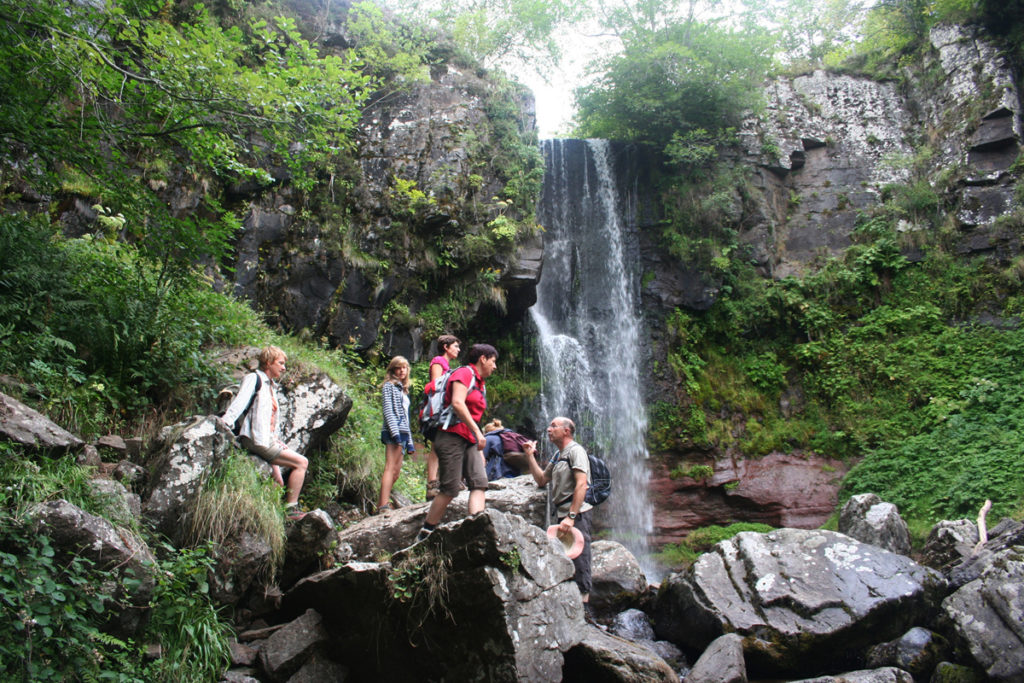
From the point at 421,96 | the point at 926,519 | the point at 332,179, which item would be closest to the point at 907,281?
the point at 926,519

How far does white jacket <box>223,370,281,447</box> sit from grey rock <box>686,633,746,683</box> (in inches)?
168

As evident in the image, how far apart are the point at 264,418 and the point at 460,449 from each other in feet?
5.98

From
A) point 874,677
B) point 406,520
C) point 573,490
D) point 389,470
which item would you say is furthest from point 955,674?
→ point 389,470

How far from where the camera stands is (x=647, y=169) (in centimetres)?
1670

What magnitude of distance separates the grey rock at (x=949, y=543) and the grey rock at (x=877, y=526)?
271 mm

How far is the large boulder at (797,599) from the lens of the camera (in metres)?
6.07

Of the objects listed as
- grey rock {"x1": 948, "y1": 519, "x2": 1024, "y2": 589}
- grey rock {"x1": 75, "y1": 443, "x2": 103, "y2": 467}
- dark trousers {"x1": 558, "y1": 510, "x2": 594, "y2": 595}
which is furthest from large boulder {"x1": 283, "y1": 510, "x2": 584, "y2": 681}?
grey rock {"x1": 948, "y1": 519, "x2": 1024, "y2": 589}

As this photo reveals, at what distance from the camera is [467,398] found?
18.1ft

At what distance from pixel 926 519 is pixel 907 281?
6365mm

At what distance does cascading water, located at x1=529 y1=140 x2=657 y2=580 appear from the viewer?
520 inches

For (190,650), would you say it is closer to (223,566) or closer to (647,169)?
(223,566)

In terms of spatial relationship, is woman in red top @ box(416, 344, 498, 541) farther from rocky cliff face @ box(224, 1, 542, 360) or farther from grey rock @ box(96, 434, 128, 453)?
rocky cliff face @ box(224, 1, 542, 360)

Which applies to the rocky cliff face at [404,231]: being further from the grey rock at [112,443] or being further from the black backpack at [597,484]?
the black backpack at [597,484]

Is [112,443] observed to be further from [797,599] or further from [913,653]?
[913,653]
